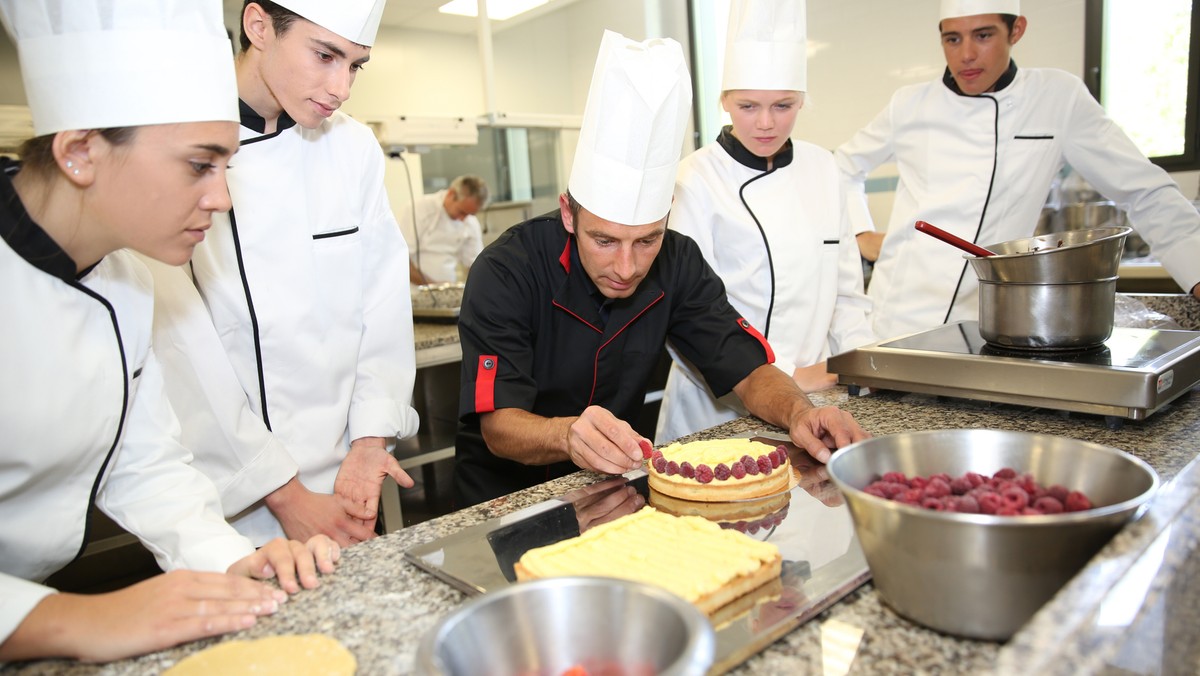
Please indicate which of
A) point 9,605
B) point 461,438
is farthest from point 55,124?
point 461,438

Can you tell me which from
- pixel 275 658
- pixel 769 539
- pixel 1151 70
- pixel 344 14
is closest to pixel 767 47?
pixel 344 14

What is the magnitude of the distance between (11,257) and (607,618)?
0.88m

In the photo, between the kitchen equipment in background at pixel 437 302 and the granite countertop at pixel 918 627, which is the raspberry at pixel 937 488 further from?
the kitchen equipment in background at pixel 437 302

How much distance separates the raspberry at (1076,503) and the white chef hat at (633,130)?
952 millimetres

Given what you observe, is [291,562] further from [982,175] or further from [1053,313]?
[982,175]

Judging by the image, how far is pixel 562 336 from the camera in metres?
1.81

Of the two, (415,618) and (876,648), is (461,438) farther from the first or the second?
(876,648)

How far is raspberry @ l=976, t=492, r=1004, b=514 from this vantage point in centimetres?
83

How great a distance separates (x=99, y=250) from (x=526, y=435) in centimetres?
77

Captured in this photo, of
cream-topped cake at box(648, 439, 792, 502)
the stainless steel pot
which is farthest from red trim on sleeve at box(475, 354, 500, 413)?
the stainless steel pot

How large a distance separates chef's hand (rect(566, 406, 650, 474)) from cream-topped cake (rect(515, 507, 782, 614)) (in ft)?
0.85

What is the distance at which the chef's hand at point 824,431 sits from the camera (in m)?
1.40

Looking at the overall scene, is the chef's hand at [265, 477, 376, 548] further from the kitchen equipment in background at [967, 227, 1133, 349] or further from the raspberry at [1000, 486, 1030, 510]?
the kitchen equipment in background at [967, 227, 1133, 349]

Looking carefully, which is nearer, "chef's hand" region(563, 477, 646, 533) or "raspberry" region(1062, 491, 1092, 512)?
"raspberry" region(1062, 491, 1092, 512)
